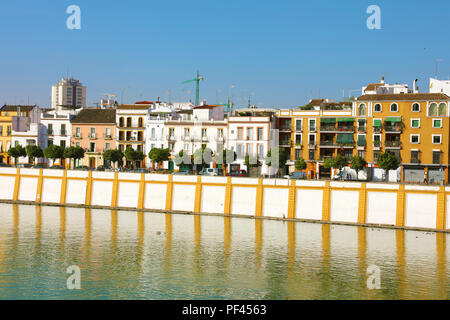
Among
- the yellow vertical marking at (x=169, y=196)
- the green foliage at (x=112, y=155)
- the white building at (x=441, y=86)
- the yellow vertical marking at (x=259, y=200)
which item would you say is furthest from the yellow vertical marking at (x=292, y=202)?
the white building at (x=441, y=86)

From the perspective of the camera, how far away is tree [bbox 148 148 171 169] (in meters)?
86.2

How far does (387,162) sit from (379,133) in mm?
6891

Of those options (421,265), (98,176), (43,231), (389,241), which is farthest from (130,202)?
(421,265)

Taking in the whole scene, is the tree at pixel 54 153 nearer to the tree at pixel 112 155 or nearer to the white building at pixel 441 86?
the tree at pixel 112 155

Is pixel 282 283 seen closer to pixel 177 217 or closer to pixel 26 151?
pixel 177 217

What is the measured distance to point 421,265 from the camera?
1742 inches

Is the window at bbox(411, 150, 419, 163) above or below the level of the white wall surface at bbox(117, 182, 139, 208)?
above

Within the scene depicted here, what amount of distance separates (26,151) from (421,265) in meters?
69.4

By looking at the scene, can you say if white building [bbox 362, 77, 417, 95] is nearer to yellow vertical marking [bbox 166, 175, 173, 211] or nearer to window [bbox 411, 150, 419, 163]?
window [bbox 411, 150, 419, 163]

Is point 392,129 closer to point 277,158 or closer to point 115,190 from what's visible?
point 277,158

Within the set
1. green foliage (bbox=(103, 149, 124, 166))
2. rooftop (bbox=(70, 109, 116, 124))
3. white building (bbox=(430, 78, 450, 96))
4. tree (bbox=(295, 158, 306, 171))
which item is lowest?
tree (bbox=(295, 158, 306, 171))

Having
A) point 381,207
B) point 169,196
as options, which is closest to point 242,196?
point 169,196

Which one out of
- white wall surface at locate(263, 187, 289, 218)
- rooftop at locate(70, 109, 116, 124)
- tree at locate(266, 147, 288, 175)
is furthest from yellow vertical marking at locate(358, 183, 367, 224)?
rooftop at locate(70, 109, 116, 124)

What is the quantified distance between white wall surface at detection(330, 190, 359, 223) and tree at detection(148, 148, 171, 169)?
32999mm
